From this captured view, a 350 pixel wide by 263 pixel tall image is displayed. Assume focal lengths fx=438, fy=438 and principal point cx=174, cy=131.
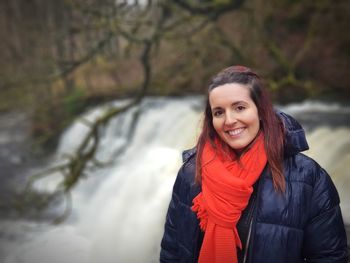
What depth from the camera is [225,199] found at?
1.87m

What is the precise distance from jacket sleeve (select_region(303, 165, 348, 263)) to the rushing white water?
2.72 meters

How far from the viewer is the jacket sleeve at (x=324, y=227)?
6.03ft

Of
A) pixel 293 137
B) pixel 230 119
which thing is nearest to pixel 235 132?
pixel 230 119

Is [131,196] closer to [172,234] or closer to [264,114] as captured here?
[172,234]

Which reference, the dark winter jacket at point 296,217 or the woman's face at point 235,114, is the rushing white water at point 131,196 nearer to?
the dark winter jacket at point 296,217

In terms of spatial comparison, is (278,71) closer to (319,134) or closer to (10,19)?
(319,134)

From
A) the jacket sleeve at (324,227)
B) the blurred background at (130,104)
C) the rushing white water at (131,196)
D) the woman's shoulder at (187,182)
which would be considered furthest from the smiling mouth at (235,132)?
the rushing white water at (131,196)

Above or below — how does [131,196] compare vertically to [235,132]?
above

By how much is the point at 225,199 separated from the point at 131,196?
548 cm

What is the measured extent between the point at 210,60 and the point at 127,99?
2.50m

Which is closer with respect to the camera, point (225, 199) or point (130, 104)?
point (225, 199)

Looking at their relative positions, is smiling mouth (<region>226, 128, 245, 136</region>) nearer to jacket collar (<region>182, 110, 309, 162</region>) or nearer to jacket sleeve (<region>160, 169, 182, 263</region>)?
jacket collar (<region>182, 110, 309, 162</region>)

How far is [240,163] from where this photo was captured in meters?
1.92

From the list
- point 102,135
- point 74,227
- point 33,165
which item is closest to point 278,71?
point 102,135
